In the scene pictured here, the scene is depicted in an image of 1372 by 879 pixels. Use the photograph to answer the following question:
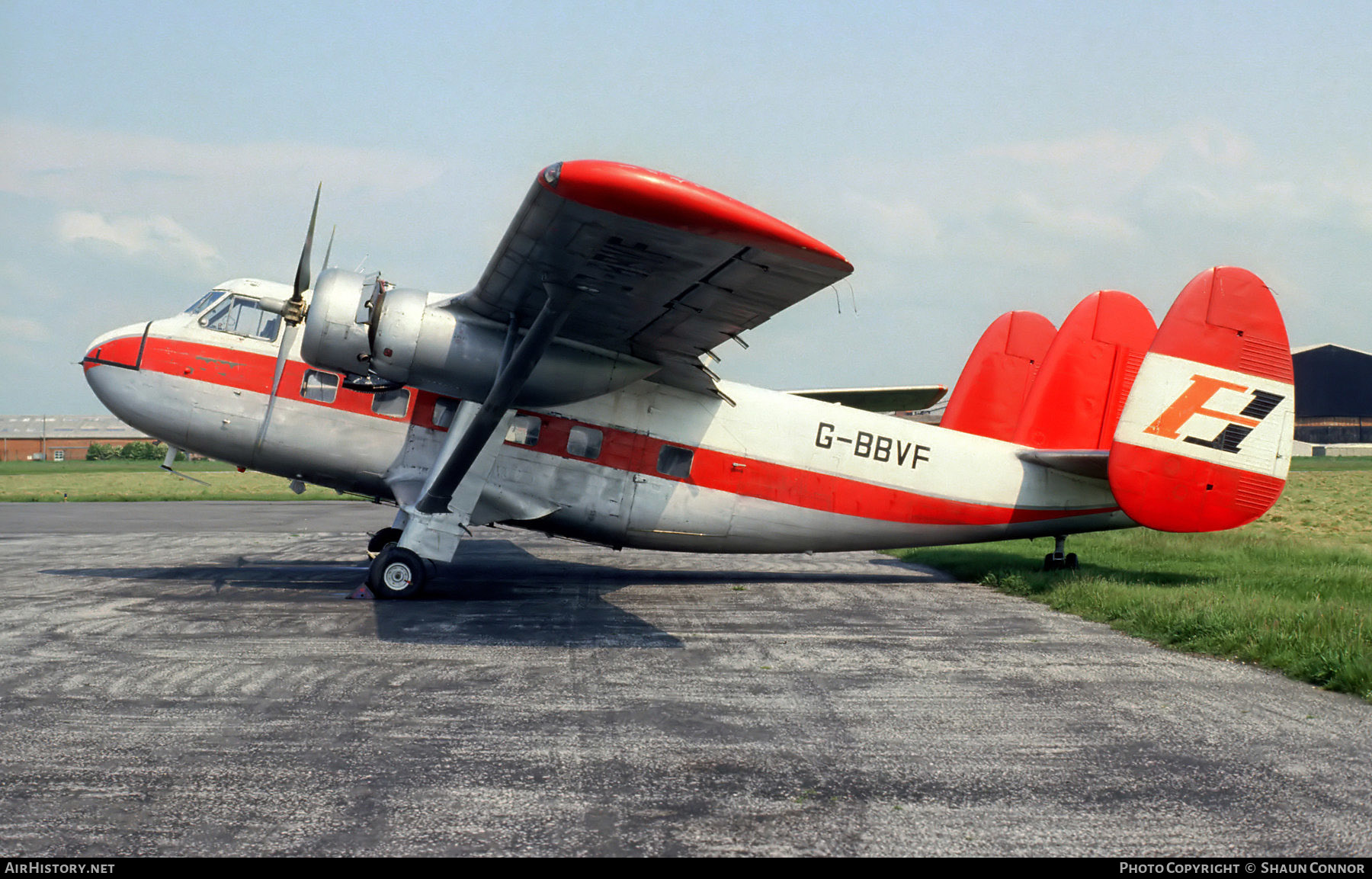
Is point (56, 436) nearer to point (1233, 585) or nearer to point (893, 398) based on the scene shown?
point (893, 398)

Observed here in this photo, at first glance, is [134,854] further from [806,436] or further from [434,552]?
[806,436]

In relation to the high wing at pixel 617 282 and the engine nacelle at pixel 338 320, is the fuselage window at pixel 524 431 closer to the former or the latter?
the high wing at pixel 617 282

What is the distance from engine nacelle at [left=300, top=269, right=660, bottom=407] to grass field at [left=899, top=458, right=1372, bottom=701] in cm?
693

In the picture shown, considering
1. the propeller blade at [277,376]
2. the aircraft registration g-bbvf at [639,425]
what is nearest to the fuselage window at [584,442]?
the aircraft registration g-bbvf at [639,425]

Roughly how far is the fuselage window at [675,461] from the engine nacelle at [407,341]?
2.01m

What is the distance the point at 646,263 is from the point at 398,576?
5.50 meters

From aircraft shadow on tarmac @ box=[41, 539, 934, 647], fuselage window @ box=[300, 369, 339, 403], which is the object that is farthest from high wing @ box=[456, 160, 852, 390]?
aircraft shadow on tarmac @ box=[41, 539, 934, 647]

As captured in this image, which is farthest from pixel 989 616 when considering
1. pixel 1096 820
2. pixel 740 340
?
pixel 1096 820

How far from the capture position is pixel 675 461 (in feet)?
38.5

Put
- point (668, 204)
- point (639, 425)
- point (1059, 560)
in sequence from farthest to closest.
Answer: point (1059, 560) → point (639, 425) → point (668, 204)

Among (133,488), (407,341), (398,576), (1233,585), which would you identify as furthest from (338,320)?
(133,488)

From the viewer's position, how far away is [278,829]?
391 cm

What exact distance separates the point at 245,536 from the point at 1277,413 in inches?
746

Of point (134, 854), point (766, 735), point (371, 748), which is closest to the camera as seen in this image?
point (134, 854)
